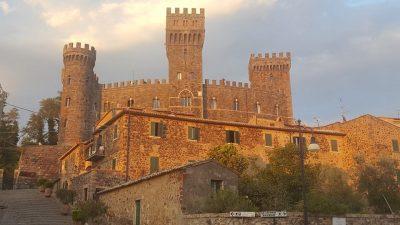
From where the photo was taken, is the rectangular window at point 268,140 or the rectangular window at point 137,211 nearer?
the rectangular window at point 137,211

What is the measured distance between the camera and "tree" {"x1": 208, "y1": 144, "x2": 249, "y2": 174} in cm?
2878

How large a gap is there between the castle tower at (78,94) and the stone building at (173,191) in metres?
38.3

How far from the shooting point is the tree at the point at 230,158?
94.4ft

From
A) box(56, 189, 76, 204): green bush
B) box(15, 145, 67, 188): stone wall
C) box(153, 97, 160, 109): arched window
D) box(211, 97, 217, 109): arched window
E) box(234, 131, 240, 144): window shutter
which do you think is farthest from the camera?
box(211, 97, 217, 109): arched window

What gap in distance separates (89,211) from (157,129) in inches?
343

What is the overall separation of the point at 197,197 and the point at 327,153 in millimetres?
19293

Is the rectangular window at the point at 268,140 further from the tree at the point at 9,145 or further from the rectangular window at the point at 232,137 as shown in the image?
the tree at the point at 9,145

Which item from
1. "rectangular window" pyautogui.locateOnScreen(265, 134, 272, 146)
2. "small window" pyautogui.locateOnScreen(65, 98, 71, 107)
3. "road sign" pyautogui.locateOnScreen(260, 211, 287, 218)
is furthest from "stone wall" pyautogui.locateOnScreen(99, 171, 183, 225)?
"small window" pyautogui.locateOnScreen(65, 98, 71, 107)

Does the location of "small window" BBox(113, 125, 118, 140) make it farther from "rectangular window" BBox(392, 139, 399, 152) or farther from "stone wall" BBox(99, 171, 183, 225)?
"rectangular window" BBox(392, 139, 399, 152)

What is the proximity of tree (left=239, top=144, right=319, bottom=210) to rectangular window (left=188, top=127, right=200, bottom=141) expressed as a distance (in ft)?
18.7

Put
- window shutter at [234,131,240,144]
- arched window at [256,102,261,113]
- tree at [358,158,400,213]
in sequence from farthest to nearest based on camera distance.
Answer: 1. arched window at [256,102,261,113]
2. window shutter at [234,131,240,144]
3. tree at [358,158,400,213]

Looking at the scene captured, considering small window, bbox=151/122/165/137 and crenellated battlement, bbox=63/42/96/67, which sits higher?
crenellated battlement, bbox=63/42/96/67

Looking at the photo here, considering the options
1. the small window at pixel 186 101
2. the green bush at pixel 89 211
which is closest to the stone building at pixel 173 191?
the green bush at pixel 89 211

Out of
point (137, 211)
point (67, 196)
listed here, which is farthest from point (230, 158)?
point (67, 196)
